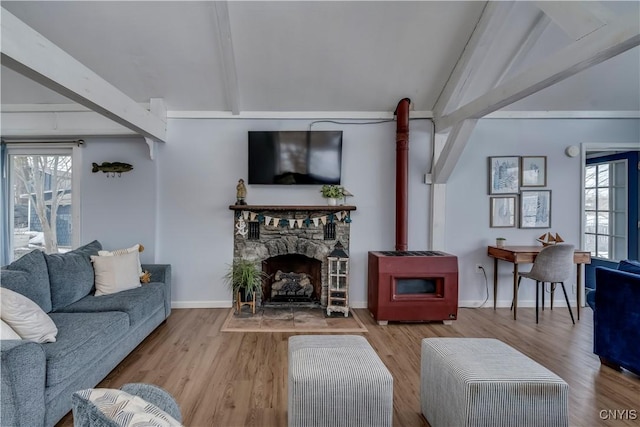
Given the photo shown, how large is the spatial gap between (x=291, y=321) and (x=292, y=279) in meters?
0.77

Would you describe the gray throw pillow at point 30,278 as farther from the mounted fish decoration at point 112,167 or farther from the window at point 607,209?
the window at point 607,209

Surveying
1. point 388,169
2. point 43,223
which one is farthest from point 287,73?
point 43,223

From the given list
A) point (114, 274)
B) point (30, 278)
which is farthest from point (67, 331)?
point (114, 274)

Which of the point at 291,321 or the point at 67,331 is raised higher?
the point at 67,331

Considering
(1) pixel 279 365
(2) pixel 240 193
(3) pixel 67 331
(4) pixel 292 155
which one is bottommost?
(1) pixel 279 365

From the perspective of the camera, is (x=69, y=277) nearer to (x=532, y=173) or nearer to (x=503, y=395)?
(x=503, y=395)

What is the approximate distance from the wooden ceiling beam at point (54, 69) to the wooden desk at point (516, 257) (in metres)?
4.22

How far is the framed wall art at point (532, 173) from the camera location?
3969 millimetres

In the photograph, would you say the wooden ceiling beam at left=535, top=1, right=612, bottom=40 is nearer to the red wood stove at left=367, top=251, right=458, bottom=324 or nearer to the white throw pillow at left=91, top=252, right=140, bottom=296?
the red wood stove at left=367, top=251, right=458, bottom=324

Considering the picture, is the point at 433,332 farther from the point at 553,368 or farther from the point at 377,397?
the point at 377,397

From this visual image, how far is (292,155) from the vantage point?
12.5 feet

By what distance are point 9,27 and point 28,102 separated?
2.82 metres

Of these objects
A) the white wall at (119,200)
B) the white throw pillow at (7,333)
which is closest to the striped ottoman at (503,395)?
the white throw pillow at (7,333)

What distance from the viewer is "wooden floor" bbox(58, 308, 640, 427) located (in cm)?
191
